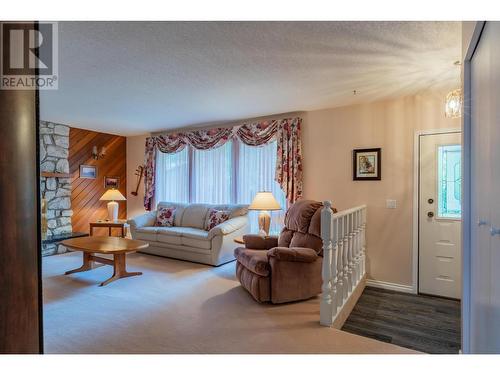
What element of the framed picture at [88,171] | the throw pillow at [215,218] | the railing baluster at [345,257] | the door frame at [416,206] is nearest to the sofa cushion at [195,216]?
the throw pillow at [215,218]

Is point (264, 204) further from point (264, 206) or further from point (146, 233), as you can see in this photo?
point (146, 233)

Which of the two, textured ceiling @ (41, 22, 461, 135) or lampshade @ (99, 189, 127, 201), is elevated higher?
textured ceiling @ (41, 22, 461, 135)

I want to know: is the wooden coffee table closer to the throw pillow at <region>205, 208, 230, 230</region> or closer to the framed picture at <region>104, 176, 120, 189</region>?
the throw pillow at <region>205, 208, 230, 230</region>

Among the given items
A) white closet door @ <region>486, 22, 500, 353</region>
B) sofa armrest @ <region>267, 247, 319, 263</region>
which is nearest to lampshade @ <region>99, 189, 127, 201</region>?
sofa armrest @ <region>267, 247, 319, 263</region>

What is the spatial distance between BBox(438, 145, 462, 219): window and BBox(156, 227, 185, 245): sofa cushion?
11.3ft

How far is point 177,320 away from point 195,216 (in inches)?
98.3

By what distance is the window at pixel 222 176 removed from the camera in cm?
453

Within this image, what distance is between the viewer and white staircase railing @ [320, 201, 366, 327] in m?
2.29

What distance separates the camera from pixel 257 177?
4.64 m

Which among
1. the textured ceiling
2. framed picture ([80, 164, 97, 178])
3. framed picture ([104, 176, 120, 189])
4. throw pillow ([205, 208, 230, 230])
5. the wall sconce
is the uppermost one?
the textured ceiling

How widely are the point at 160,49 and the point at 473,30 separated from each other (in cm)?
207

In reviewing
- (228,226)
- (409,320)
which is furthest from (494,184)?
(228,226)
